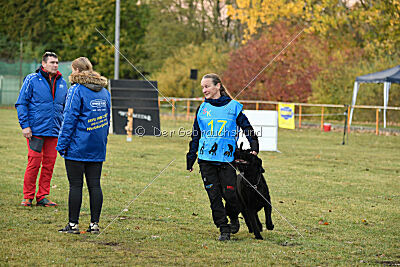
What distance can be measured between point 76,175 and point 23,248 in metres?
0.95

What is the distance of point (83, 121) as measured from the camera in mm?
6293

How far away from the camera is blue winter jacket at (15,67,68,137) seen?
25.3ft

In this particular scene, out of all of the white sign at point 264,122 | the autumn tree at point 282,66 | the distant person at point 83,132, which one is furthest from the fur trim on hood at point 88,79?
the autumn tree at point 282,66

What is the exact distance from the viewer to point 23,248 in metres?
5.80

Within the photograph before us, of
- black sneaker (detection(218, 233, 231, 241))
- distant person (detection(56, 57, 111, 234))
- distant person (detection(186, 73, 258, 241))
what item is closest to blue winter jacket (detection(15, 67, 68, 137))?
distant person (detection(56, 57, 111, 234))

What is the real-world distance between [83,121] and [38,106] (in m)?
1.72

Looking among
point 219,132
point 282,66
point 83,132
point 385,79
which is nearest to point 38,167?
point 83,132

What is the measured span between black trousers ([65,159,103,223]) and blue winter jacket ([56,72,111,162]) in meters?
0.10

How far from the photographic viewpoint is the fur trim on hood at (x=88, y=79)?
20.6ft

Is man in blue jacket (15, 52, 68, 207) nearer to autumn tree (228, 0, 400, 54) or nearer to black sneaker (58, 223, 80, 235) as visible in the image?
black sneaker (58, 223, 80, 235)

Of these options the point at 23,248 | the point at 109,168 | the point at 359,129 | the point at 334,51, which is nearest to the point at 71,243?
the point at 23,248

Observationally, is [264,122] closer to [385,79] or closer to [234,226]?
[234,226]

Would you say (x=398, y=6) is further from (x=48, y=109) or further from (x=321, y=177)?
(x=48, y=109)

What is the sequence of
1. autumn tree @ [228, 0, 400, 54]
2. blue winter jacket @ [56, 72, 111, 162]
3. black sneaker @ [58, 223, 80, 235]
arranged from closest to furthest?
blue winter jacket @ [56, 72, 111, 162], black sneaker @ [58, 223, 80, 235], autumn tree @ [228, 0, 400, 54]
